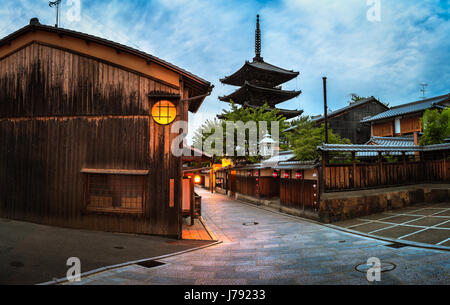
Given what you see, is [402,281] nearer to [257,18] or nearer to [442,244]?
[442,244]

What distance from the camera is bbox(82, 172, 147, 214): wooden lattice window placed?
36.9 ft

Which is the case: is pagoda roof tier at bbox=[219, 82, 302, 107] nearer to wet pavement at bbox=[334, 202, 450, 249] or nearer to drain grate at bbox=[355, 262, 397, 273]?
wet pavement at bbox=[334, 202, 450, 249]

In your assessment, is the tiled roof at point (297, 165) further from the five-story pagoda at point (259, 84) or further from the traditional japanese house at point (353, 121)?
the five-story pagoda at point (259, 84)

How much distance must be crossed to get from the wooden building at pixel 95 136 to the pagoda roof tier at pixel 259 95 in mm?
24784

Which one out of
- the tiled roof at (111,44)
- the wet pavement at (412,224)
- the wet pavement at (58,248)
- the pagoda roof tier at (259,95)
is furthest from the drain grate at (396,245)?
the pagoda roof tier at (259,95)

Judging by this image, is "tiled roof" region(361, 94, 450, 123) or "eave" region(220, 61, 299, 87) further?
"eave" region(220, 61, 299, 87)

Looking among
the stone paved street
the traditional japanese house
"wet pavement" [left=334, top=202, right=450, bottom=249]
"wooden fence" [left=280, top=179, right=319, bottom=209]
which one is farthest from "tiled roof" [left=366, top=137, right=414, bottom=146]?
the stone paved street

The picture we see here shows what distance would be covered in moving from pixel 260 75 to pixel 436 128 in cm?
2293

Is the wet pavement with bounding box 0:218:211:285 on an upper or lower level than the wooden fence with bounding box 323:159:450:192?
lower

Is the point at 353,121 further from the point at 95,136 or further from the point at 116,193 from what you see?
the point at 95,136

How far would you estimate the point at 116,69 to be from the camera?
1159 centimetres

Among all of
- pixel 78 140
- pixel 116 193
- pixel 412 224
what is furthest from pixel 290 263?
pixel 78 140
